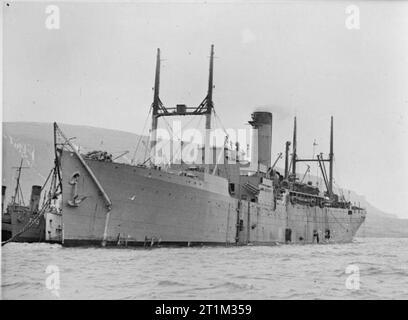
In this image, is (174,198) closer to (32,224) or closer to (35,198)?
(32,224)

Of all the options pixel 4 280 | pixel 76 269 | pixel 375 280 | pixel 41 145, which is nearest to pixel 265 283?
pixel 375 280

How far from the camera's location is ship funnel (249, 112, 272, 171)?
34688mm

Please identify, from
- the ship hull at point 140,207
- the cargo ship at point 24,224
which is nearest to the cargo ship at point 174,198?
the ship hull at point 140,207

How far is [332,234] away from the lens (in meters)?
Answer: 43.0

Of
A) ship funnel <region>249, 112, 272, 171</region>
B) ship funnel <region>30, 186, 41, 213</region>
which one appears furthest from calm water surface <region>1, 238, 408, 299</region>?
ship funnel <region>249, 112, 272, 171</region>

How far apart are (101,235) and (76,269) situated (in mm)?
6263

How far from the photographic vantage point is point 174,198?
21.3 metres

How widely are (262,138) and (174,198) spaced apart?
50.7 feet

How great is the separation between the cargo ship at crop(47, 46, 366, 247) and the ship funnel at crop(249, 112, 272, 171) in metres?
0.07

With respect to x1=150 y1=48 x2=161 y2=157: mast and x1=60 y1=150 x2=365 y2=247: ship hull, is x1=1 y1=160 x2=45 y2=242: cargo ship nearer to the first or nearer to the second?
x1=150 y1=48 x2=161 y2=157: mast

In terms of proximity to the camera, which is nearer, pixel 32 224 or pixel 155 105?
pixel 155 105

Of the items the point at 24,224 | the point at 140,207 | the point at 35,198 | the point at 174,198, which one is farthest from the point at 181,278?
the point at 35,198

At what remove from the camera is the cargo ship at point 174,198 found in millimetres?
19734
